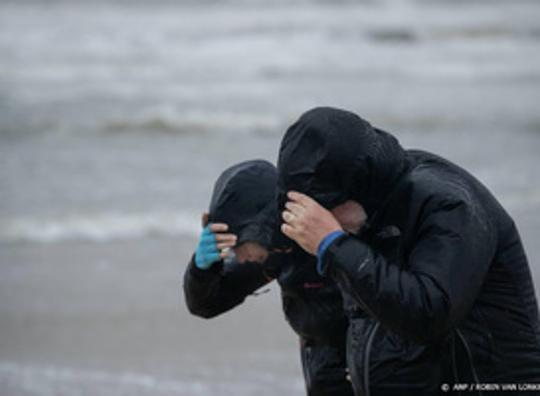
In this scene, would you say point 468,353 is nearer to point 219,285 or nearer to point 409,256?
point 409,256

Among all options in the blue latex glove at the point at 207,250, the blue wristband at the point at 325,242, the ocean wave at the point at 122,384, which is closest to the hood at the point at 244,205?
the blue latex glove at the point at 207,250

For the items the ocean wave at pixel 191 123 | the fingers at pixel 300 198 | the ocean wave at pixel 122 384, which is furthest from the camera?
the ocean wave at pixel 191 123

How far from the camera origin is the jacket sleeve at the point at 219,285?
3256 mm

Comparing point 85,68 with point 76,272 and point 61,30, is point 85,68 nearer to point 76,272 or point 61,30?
point 61,30

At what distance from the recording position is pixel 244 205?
3281 mm

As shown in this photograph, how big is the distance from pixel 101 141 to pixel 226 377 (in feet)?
24.6

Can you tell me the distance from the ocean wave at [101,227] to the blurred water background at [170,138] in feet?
0.08

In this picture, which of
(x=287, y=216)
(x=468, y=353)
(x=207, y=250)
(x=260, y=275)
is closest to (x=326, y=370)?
(x=260, y=275)

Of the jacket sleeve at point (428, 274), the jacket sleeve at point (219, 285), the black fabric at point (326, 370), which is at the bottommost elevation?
the black fabric at point (326, 370)

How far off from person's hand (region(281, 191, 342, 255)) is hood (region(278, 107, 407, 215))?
0.08ft

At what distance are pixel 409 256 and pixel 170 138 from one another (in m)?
10.6

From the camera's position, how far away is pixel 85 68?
19375 mm

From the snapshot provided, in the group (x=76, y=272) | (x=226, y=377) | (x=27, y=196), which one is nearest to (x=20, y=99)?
(x=27, y=196)

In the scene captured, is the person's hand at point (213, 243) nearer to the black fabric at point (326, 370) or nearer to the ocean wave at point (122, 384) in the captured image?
the black fabric at point (326, 370)
